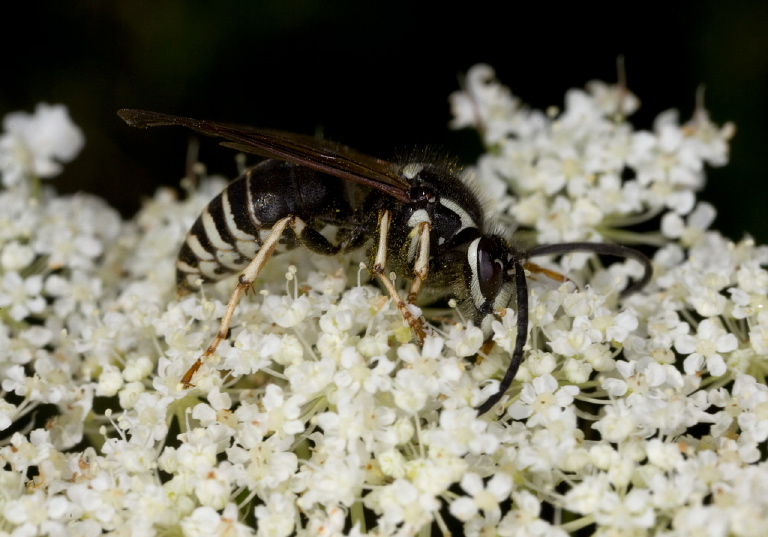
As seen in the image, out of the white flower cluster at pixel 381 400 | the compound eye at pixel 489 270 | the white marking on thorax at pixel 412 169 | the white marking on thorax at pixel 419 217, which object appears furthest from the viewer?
the white marking on thorax at pixel 412 169

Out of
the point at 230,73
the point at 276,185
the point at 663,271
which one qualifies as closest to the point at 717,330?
the point at 663,271

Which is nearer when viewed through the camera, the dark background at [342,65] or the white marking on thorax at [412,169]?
the white marking on thorax at [412,169]

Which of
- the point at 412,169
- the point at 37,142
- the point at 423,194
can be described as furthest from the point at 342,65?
the point at 423,194

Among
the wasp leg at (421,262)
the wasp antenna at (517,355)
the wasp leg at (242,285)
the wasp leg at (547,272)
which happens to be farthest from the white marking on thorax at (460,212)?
the wasp leg at (242,285)

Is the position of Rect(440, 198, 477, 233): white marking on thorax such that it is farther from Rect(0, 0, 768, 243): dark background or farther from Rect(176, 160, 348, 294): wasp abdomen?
Rect(0, 0, 768, 243): dark background

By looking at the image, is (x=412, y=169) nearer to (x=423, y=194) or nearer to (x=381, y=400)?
(x=423, y=194)

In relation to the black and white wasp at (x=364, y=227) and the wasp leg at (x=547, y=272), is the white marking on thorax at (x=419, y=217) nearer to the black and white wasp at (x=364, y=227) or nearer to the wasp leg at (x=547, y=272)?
the black and white wasp at (x=364, y=227)
